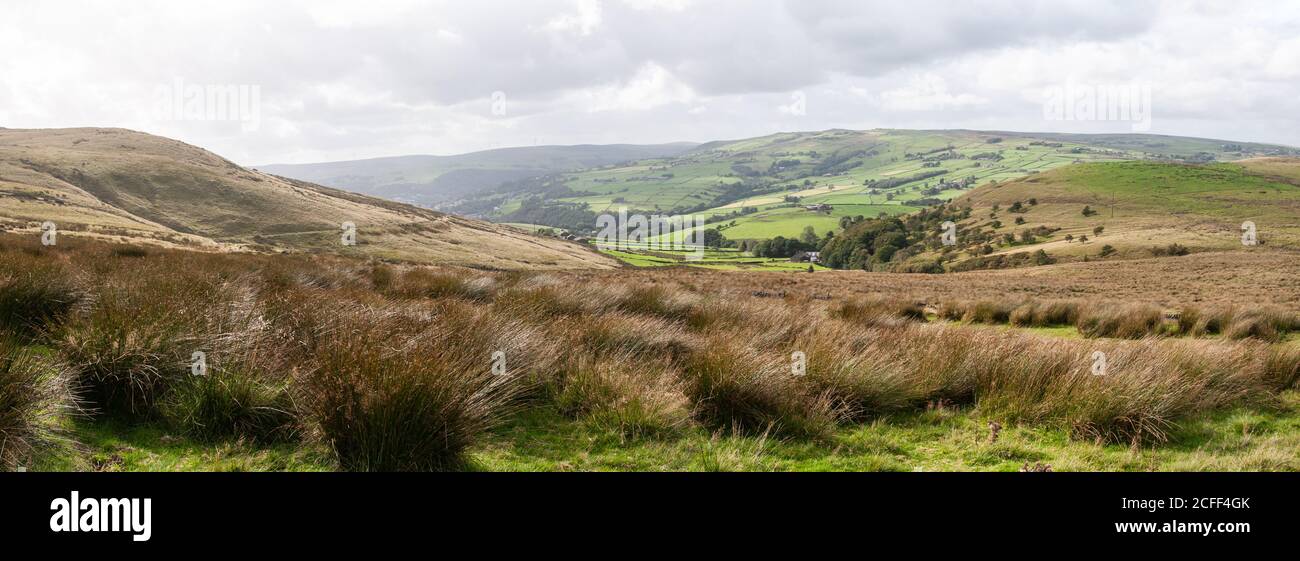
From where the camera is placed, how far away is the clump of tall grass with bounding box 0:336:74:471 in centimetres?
338

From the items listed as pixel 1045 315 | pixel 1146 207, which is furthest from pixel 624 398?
pixel 1146 207

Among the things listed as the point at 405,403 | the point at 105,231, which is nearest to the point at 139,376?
the point at 405,403

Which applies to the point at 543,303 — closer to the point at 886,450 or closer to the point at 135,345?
the point at 135,345

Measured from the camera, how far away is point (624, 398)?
513 cm

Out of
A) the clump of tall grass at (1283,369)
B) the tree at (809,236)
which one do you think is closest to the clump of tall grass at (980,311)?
the clump of tall grass at (1283,369)

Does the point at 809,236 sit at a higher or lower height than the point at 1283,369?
higher

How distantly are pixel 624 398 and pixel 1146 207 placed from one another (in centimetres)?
11527

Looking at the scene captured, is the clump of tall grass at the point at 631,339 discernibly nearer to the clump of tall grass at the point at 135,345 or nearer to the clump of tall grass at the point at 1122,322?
the clump of tall grass at the point at 135,345

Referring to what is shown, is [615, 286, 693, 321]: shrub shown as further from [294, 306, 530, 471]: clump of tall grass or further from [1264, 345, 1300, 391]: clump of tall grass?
[1264, 345, 1300, 391]: clump of tall grass

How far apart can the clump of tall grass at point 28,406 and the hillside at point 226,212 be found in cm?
5330

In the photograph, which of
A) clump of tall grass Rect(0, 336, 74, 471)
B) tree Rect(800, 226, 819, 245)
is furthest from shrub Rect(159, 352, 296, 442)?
tree Rect(800, 226, 819, 245)

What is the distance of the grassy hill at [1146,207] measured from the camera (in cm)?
5926

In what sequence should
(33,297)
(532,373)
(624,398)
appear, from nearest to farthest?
(624,398)
(532,373)
(33,297)
